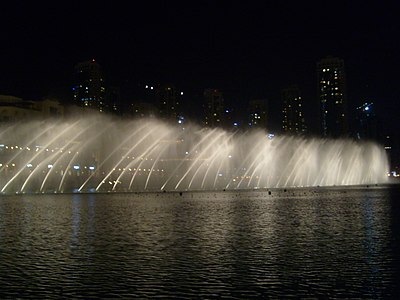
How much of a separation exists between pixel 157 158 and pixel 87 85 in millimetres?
89350

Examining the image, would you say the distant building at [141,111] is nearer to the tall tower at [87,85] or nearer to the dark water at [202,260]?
the tall tower at [87,85]

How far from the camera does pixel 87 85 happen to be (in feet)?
641

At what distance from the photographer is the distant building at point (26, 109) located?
11475cm

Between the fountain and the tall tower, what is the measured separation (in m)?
76.3

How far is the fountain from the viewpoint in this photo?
3829 inches

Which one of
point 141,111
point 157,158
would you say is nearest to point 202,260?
point 157,158

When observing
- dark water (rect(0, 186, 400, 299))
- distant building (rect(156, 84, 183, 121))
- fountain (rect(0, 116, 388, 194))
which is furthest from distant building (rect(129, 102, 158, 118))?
dark water (rect(0, 186, 400, 299))

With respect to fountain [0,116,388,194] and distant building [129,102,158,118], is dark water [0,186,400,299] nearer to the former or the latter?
fountain [0,116,388,194]

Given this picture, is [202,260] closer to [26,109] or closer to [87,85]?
[26,109]

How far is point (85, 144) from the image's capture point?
108 meters

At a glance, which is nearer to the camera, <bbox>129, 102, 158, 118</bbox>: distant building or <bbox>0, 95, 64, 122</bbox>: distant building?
<bbox>0, 95, 64, 122</bbox>: distant building

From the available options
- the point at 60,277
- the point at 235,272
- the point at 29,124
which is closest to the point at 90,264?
the point at 60,277

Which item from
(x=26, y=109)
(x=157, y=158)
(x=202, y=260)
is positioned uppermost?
(x=26, y=109)

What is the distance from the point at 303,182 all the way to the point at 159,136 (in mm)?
28851
